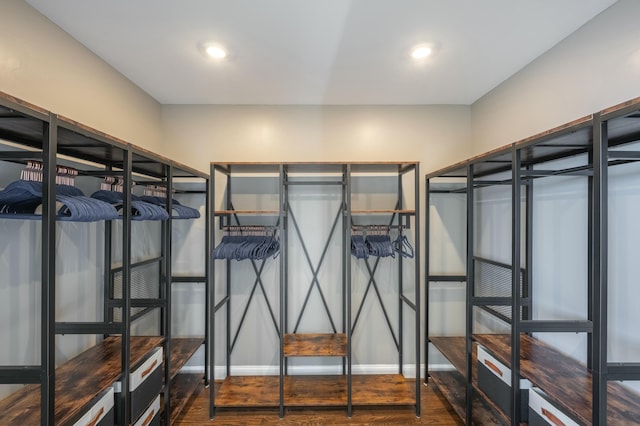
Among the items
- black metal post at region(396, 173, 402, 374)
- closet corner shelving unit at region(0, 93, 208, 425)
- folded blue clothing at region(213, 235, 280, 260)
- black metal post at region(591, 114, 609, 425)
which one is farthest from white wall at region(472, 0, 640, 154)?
closet corner shelving unit at region(0, 93, 208, 425)

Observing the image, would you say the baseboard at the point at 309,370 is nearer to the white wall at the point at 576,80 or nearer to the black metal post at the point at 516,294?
the black metal post at the point at 516,294

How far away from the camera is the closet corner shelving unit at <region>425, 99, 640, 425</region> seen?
1109 millimetres

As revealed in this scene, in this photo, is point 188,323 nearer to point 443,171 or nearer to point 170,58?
point 170,58

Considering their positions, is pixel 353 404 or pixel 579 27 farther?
pixel 353 404

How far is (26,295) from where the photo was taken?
162 cm

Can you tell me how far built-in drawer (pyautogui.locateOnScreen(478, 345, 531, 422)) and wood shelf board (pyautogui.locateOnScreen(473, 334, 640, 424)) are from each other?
0.04m

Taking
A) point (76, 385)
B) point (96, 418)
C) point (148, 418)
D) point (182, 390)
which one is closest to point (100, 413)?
point (96, 418)

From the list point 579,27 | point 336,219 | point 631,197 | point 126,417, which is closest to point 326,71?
point 336,219

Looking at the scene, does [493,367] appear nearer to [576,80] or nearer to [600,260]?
[600,260]

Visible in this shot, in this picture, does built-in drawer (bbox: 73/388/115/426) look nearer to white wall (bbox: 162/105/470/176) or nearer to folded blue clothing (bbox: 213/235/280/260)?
folded blue clothing (bbox: 213/235/280/260)

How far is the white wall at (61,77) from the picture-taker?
1540 millimetres

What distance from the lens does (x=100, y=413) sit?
150 cm

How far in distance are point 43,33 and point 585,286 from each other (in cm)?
369

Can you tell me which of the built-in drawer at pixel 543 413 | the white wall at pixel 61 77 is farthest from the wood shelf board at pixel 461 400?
the white wall at pixel 61 77
